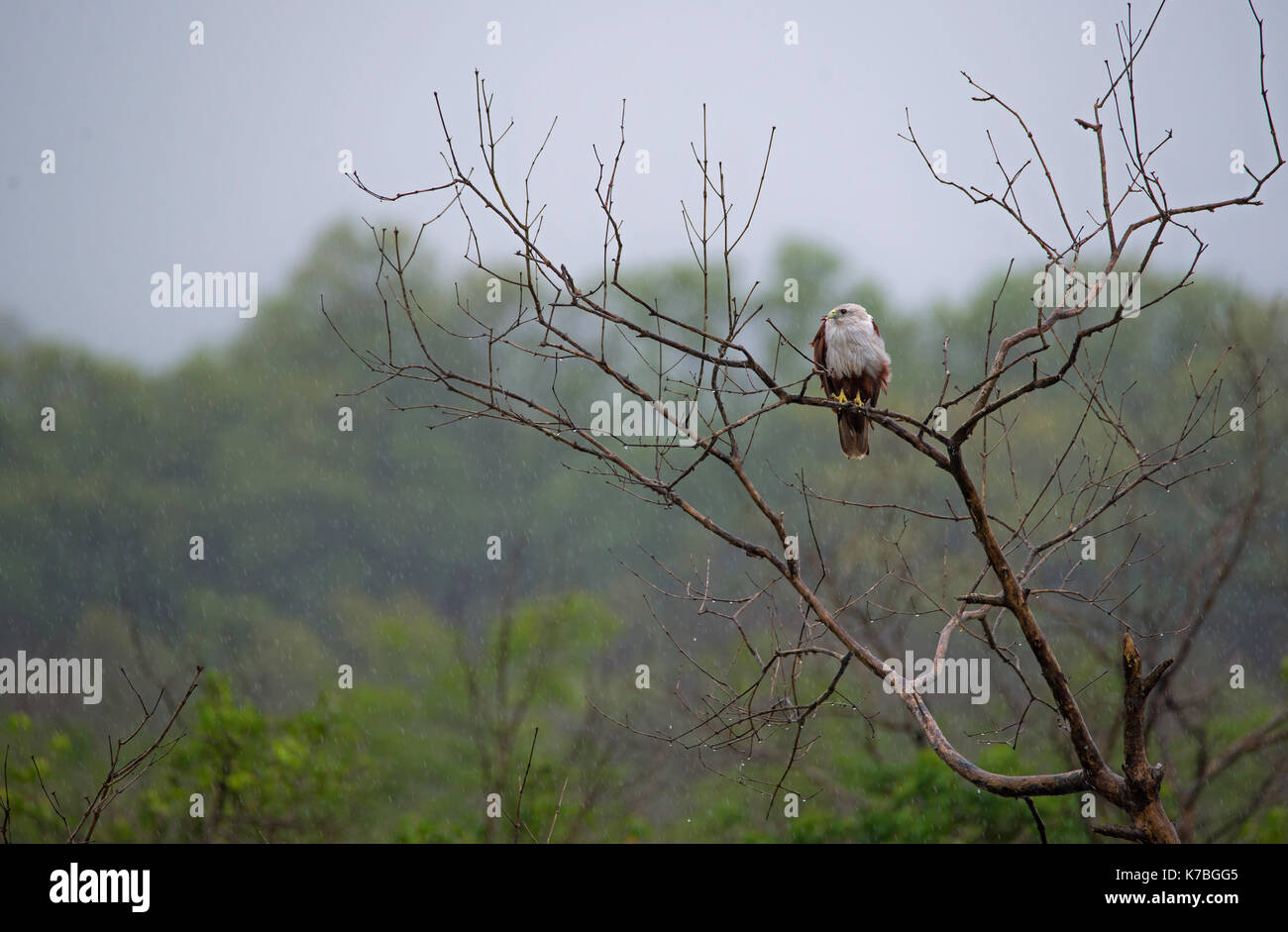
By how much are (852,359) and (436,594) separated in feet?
32.7

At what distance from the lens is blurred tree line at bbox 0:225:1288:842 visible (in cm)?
809

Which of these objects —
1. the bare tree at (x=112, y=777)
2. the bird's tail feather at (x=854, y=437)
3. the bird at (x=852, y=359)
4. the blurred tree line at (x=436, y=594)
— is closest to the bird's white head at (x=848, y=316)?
the bird at (x=852, y=359)

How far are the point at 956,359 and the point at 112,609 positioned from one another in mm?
11546

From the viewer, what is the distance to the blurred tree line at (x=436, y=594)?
809 cm

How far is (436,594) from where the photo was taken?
46.1ft

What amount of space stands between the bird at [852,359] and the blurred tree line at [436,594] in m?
2.92

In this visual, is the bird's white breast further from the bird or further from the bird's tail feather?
the bird's tail feather

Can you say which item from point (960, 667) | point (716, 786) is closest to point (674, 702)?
point (716, 786)

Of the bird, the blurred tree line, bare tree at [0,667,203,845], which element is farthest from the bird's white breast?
bare tree at [0,667,203,845]

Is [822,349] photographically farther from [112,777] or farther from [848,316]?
[112,777]

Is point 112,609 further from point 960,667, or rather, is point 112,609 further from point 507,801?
point 960,667

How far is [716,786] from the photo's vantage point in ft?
33.4

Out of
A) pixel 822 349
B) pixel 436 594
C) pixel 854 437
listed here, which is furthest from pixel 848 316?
pixel 436 594
